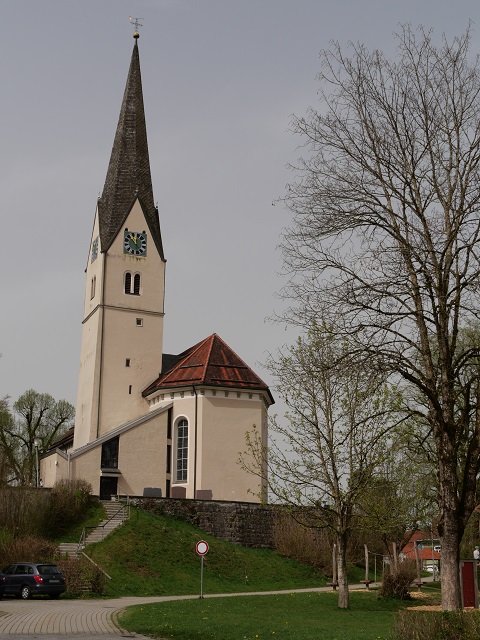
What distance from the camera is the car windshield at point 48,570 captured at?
2606 centimetres

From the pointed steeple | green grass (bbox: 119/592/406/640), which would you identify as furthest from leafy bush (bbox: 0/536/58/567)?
the pointed steeple

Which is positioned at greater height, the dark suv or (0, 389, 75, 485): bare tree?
(0, 389, 75, 485): bare tree

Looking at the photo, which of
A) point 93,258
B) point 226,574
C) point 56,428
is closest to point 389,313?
point 226,574

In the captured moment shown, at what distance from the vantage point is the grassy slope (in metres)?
31.0

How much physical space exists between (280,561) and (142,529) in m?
7.10

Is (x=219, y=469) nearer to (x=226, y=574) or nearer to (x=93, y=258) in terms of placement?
(x=226, y=574)

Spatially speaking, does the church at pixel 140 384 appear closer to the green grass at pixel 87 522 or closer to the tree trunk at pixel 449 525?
the green grass at pixel 87 522

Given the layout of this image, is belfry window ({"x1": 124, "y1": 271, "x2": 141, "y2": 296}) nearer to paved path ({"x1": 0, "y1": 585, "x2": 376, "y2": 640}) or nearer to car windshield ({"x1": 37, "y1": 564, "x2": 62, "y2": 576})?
car windshield ({"x1": 37, "y1": 564, "x2": 62, "y2": 576})

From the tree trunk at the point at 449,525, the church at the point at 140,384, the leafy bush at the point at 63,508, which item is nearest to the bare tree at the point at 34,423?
the church at the point at 140,384

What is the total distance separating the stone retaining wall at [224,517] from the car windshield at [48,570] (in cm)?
1271

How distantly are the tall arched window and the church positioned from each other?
6 cm

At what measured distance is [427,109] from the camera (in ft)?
47.9

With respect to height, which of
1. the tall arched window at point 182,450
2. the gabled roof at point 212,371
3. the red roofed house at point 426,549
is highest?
the gabled roof at point 212,371

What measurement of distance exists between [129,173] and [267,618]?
41.6 meters
